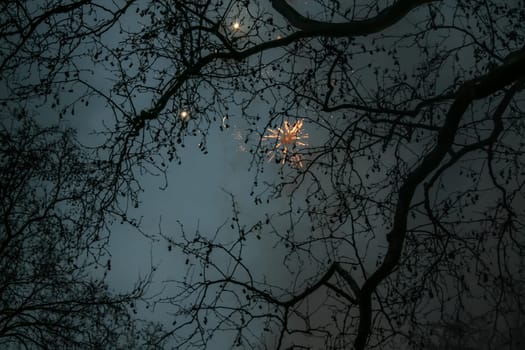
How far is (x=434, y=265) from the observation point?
5270mm

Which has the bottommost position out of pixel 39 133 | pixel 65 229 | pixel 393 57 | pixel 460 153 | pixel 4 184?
pixel 65 229

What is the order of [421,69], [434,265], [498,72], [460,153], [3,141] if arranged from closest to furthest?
[498,72], [434,265], [460,153], [3,141], [421,69]

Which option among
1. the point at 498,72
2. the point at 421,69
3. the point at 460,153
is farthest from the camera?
the point at 421,69

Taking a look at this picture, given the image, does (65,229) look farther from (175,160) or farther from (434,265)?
(434,265)

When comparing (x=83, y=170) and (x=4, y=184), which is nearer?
(x=83, y=170)

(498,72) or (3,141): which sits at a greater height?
(3,141)

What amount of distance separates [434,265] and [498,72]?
7.40 feet

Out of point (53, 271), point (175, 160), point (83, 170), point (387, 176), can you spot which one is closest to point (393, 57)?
point (387, 176)

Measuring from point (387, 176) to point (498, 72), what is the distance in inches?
105

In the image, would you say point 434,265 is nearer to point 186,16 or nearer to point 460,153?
point 460,153

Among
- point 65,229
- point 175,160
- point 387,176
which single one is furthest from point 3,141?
point 387,176

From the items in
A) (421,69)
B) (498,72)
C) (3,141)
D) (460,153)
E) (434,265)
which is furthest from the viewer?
(421,69)

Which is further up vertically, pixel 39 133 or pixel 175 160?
pixel 39 133

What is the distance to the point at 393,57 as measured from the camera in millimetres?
6582
